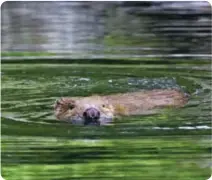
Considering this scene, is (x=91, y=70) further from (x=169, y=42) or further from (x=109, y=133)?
(x=109, y=133)

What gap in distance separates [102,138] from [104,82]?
3507 millimetres

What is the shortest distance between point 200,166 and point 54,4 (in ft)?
40.1

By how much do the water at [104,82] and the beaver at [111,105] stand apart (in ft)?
0.59

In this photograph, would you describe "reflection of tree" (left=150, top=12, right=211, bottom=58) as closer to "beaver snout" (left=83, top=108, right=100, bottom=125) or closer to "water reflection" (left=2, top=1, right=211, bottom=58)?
"water reflection" (left=2, top=1, right=211, bottom=58)

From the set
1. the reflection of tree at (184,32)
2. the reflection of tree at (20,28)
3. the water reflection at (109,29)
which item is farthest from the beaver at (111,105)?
the reflection of tree at (20,28)

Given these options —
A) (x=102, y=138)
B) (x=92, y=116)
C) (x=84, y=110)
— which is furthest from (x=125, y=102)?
(x=102, y=138)

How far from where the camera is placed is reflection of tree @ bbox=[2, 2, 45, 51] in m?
16.0

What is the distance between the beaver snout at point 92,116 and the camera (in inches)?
390

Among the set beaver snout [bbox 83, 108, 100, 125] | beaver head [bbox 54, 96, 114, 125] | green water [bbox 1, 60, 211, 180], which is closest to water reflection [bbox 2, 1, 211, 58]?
green water [bbox 1, 60, 211, 180]

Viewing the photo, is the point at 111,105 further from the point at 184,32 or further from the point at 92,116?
the point at 184,32

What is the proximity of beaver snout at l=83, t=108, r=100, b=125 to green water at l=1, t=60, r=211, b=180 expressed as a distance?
22 centimetres

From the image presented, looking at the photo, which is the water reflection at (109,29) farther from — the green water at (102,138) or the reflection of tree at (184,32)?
→ the green water at (102,138)

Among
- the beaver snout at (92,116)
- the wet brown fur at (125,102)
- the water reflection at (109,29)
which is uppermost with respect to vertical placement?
the beaver snout at (92,116)

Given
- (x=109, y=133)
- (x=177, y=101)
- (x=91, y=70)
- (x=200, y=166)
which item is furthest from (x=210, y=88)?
(x=200, y=166)
